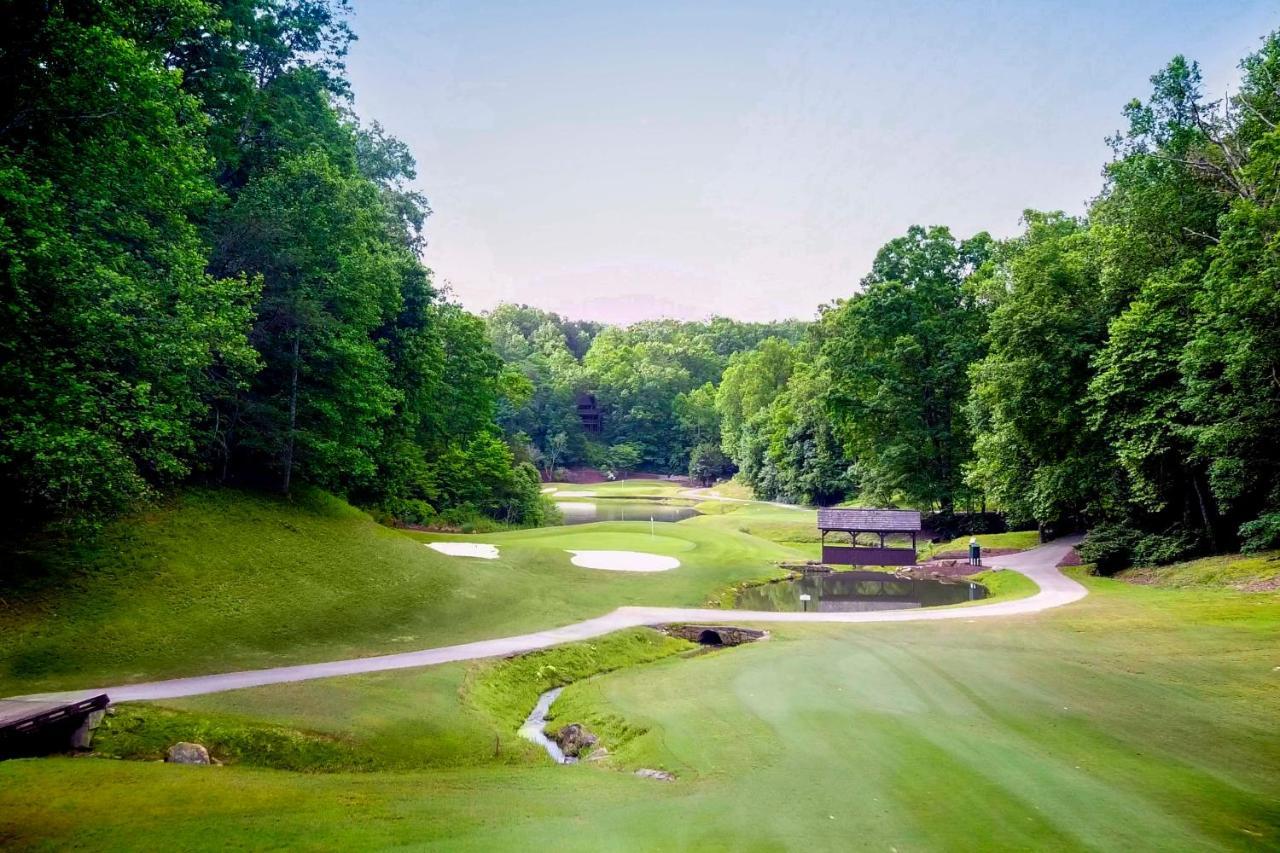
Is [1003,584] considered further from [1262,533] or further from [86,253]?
[86,253]

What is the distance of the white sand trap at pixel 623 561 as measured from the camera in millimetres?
27859

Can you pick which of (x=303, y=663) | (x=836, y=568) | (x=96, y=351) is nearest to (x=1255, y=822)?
(x=303, y=663)

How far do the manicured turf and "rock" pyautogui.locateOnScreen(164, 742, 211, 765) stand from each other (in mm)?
640

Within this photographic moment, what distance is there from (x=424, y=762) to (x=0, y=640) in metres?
8.87

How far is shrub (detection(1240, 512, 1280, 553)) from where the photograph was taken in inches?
893

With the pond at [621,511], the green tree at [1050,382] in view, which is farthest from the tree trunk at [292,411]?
the pond at [621,511]

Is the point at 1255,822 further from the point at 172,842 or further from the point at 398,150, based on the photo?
the point at 398,150

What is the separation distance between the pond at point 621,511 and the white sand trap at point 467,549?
99.7 feet

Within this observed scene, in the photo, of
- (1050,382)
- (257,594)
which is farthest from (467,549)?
(1050,382)

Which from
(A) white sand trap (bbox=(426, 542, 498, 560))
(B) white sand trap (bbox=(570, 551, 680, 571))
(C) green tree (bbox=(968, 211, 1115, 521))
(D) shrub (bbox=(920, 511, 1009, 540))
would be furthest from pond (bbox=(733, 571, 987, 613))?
(D) shrub (bbox=(920, 511, 1009, 540))

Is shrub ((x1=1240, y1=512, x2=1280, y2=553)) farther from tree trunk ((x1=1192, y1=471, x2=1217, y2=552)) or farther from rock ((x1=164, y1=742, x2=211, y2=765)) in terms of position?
rock ((x1=164, y1=742, x2=211, y2=765))

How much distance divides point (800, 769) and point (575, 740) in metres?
4.60

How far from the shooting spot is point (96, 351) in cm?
1263

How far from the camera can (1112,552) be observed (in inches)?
1089
